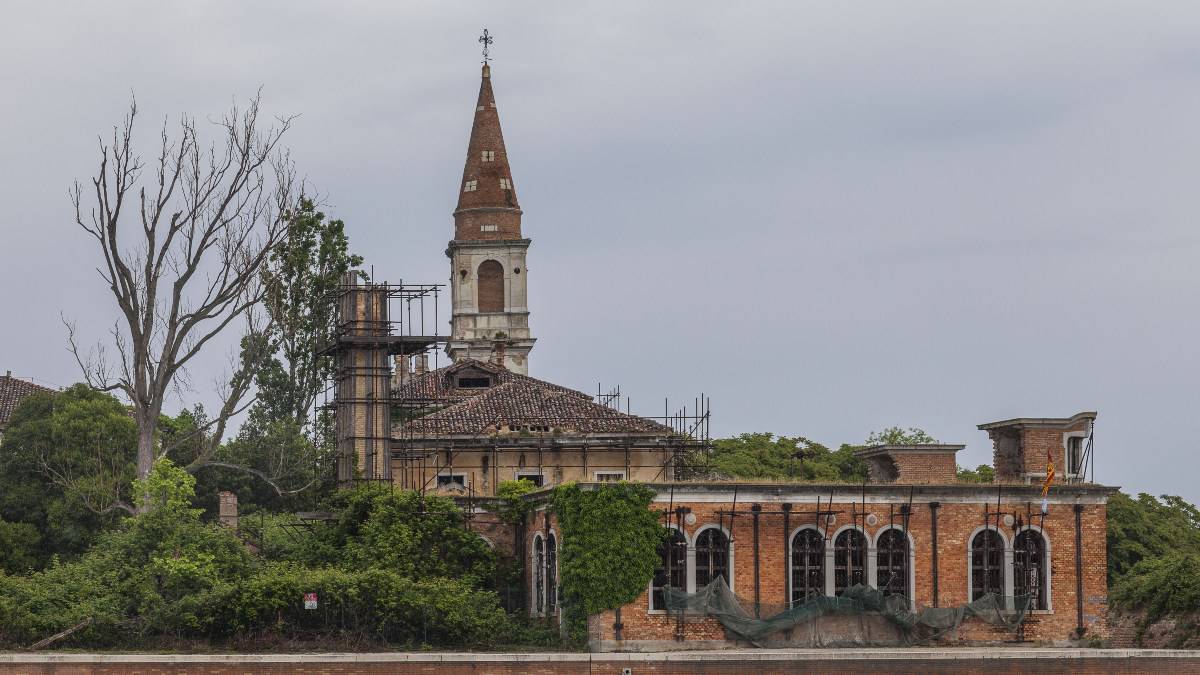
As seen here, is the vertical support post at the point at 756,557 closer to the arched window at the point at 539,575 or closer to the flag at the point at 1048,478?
the arched window at the point at 539,575

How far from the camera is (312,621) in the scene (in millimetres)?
45688

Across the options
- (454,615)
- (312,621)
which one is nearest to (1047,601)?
(454,615)

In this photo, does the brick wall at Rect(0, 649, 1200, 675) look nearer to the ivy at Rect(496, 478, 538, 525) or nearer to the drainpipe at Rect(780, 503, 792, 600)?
the drainpipe at Rect(780, 503, 792, 600)

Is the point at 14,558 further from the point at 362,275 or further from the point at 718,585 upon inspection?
the point at 718,585

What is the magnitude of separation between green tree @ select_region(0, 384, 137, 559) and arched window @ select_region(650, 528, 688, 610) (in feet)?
71.8

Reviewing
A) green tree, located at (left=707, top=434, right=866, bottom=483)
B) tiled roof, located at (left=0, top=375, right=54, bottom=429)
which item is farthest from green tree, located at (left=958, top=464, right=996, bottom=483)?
tiled roof, located at (left=0, top=375, right=54, bottom=429)

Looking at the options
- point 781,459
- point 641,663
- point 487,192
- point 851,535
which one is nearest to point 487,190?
point 487,192

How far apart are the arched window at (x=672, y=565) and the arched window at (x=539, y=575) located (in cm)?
384

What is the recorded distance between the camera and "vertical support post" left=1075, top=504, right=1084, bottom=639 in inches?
1932

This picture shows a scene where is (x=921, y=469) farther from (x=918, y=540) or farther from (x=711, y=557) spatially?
(x=711, y=557)

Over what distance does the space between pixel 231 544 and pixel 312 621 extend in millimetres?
3264

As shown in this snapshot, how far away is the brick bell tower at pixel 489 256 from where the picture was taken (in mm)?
82562

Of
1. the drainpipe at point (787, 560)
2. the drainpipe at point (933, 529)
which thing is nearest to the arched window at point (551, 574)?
the drainpipe at point (787, 560)

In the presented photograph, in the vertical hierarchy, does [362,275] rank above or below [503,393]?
above
